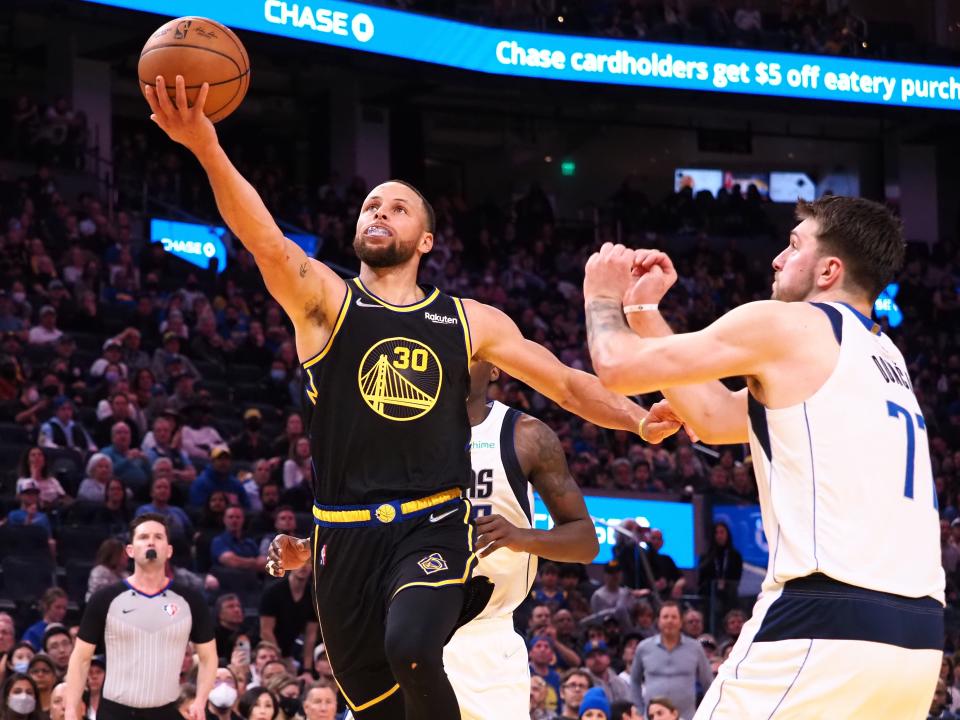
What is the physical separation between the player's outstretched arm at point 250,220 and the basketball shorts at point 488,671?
1.90m

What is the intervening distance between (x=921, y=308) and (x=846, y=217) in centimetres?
2716

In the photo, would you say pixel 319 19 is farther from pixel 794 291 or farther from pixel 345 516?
pixel 794 291

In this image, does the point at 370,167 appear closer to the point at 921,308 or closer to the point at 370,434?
the point at 921,308

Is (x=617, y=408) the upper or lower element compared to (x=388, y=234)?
lower

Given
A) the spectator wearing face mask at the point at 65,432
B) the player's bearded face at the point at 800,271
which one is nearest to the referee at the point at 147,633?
the spectator wearing face mask at the point at 65,432

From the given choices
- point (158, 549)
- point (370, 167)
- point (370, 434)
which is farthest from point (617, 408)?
point (370, 167)

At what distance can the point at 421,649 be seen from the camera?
16.6 feet

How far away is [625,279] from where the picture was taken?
4820 mm

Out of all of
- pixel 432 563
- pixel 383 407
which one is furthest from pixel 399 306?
pixel 432 563

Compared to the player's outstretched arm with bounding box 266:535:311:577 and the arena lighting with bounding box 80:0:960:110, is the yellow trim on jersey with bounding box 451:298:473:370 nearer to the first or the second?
the player's outstretched arm with bounding box 266:535:311:577

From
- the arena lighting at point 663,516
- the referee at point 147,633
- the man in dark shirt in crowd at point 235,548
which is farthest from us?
the arena lighting at point 663,516

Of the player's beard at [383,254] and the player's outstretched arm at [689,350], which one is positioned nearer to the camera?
the player's outstretched arm at [689,350]

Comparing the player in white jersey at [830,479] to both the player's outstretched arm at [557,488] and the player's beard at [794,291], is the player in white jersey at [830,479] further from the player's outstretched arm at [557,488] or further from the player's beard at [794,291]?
the player's outstretched arm at [557,488]

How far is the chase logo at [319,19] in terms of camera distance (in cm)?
2414
